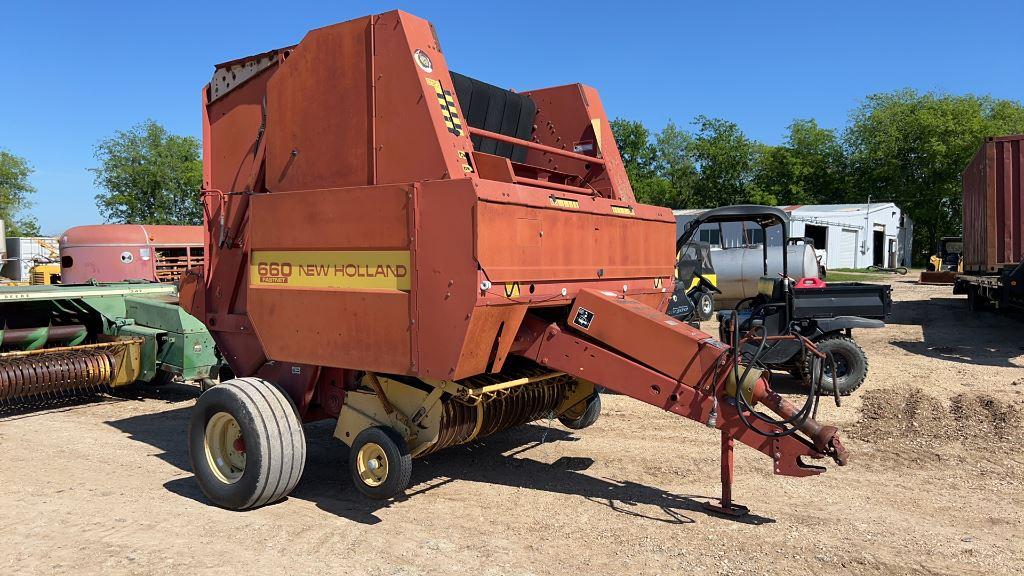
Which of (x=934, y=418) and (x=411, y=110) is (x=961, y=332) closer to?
(x=934, y=418)

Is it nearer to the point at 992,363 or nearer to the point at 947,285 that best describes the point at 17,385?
the point at 992,363

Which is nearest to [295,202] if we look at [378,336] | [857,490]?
[378,336]

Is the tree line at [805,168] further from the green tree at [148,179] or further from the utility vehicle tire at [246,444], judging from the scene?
the utility vehicle tire at [246,444]

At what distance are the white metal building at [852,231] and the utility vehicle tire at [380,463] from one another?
26.0m

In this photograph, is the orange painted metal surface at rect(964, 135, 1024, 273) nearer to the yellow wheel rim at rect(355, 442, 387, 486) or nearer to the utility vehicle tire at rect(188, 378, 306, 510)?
the yellow wheel rim at rect(355, 442, 387, 486)

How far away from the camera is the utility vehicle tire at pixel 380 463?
172 inches

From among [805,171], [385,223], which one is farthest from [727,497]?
[805,171]

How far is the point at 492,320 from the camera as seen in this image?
4.01 meters

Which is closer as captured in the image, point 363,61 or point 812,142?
point 363,61

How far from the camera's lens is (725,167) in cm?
4788

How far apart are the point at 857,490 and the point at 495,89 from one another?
3.76m

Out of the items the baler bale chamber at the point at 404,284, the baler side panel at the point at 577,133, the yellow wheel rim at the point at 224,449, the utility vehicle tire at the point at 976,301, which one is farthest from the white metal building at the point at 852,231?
the yellow wheel rim at the point at 224,449

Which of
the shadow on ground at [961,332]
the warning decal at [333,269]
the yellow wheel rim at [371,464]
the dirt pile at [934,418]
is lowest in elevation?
the dirt pile at [934,418]

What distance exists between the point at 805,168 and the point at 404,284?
46995mm
